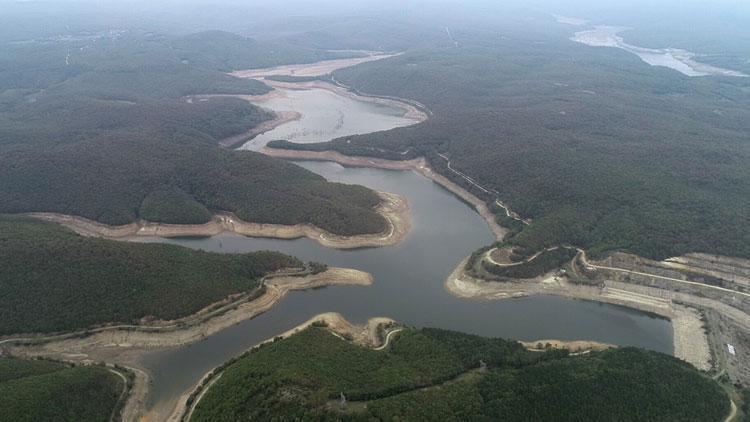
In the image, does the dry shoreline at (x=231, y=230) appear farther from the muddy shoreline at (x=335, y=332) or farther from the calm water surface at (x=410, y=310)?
the muddy shoreline at (x=335, y=332)

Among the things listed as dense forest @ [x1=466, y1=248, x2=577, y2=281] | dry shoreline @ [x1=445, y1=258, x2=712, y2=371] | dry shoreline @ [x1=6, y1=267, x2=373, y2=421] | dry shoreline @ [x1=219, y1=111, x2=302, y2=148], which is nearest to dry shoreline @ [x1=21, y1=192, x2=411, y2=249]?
dense forest @ [x1=466, y1=248, x2=577, y2=281]

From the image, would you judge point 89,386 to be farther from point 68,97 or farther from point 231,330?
point 68,97

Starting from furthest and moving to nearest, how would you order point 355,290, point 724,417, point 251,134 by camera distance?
point 251,134
point 355,290
point 724,417

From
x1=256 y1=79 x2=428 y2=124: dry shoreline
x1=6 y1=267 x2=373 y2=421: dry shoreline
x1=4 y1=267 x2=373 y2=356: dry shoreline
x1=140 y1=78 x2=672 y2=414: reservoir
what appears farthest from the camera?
x1=256 y1=79 x2=428 y2=124: dry shoreline

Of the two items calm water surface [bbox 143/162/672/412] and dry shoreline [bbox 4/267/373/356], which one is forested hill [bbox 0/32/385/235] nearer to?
calm water surface [bbox 143/162/672/412]

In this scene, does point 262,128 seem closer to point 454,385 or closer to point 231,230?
point 231,230

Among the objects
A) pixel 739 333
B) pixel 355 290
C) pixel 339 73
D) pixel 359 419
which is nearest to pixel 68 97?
pixel 339 73
